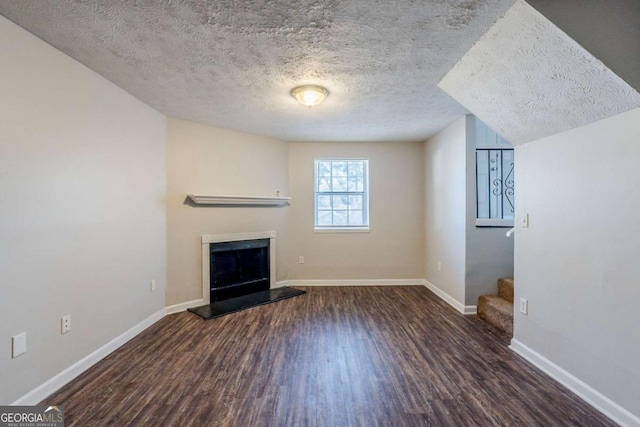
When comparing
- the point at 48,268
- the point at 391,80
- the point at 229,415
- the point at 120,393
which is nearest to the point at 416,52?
the point at 391,80

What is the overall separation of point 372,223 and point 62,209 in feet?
12.2

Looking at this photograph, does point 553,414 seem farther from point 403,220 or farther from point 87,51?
point 87,51

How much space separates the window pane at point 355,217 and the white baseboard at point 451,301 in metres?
1.41

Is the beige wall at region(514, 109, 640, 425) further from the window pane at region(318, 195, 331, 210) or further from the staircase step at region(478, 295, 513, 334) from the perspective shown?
the window pane at region(318, 195, 331, 210)

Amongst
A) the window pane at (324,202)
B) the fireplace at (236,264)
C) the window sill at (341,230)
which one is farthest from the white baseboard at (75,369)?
the window pane at (324,202)

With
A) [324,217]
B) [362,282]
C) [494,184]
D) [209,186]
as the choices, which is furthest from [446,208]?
[209,186]

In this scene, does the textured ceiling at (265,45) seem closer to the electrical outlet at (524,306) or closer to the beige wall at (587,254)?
the beige wall at (587,254)

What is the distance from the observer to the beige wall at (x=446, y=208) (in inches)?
132

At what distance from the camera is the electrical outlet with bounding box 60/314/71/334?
1959mm

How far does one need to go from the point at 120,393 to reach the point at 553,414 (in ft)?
8.85

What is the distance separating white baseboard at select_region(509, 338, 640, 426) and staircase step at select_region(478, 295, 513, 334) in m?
0.37

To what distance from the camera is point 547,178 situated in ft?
7.00

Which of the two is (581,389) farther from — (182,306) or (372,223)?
(182,306)

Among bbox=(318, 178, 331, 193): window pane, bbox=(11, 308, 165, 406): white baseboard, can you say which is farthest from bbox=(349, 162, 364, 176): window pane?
bbox=(11, 308, 165, 406): white baseboard
